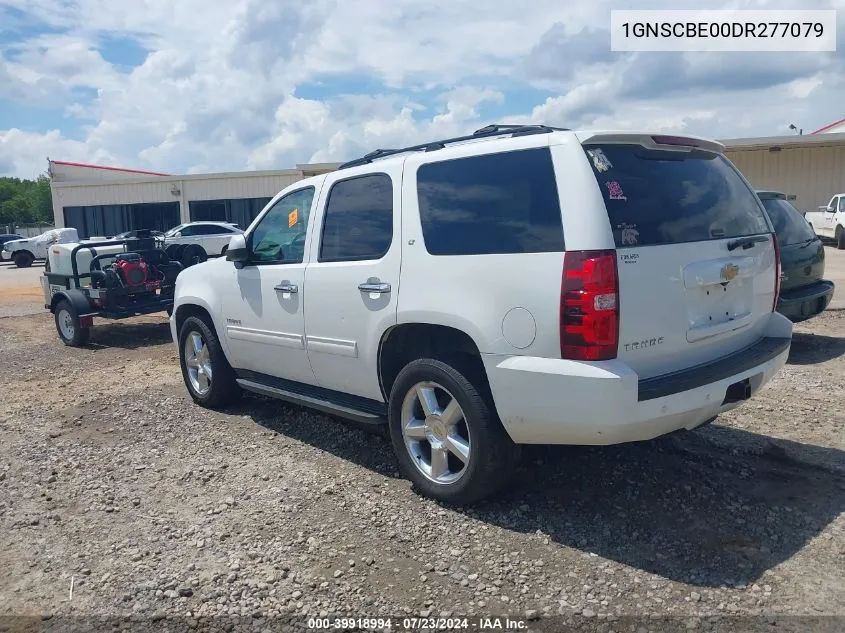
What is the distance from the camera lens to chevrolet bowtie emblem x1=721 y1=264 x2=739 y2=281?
12.8 feet

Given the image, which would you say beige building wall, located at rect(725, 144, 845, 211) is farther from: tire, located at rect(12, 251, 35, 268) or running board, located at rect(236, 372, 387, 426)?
tire, located at rect(12, 251, 35, 268)

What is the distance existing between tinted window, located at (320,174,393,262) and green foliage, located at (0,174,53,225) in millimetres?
81995

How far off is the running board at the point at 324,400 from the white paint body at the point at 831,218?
22539 mm

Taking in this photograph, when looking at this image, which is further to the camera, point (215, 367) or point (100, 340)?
point (100, 340)

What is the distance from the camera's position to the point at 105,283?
1020 cm

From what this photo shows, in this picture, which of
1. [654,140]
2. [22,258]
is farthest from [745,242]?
[22,258]

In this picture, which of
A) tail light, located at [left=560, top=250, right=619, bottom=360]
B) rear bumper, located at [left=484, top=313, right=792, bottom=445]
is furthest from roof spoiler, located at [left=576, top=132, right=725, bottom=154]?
rear bumper, located at [left=484, top=313, right=792, bottom=445]

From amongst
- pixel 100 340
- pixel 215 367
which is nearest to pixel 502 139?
pixel 215 367

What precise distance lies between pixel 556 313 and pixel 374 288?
1337 mm

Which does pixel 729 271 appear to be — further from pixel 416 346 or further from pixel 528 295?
pixel 416 346

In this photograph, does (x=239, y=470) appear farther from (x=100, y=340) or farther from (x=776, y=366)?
(x=100, y=340)

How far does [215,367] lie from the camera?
611 centimetres

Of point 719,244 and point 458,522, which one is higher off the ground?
point 719,244

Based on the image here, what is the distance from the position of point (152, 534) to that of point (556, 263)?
2.63 m
